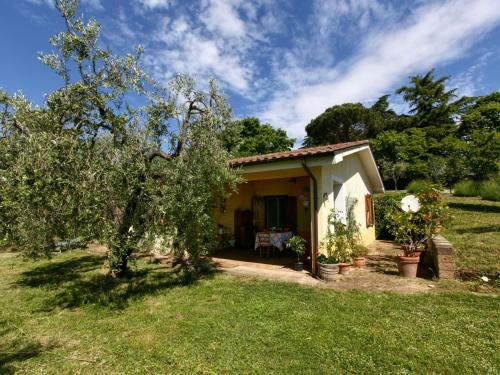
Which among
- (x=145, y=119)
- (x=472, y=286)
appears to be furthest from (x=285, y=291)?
(x=145, y=119)

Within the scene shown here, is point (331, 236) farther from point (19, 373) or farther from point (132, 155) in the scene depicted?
point (19, 373)

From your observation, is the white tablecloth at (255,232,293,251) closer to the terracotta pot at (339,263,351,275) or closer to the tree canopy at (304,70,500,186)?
the terracotta pot at (339,263,351,275)

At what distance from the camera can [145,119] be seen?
654 centimetres

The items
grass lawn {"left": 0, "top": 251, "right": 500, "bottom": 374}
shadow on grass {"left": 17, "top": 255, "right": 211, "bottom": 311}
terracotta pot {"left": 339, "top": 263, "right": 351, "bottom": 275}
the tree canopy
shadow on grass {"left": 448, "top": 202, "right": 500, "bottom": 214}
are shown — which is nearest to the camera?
grass lawn {"left": 0, "top": 251, "right": 500, "bottom": 374}

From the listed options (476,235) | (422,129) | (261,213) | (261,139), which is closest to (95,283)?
(261,213)

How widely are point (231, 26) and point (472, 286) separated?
980cm

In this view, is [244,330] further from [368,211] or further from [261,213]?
[368,211]

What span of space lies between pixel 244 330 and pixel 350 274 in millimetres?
4485

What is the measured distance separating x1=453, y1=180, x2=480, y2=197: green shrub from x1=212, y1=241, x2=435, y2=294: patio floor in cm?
1767

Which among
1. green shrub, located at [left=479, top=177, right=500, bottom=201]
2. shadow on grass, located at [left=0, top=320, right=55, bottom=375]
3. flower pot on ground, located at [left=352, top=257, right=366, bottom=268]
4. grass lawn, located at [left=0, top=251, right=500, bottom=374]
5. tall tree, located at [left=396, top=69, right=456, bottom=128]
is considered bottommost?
shadow on grass, located at [left=0, top=320, right=55, bottom=375]

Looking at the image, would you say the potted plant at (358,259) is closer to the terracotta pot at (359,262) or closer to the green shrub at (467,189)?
the terracotta pot at (359,262)

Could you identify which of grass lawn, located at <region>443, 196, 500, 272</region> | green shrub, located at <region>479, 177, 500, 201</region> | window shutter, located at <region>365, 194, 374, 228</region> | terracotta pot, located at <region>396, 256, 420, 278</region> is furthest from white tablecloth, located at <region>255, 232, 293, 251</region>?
green shrub, located at <region>479, 177, 500, 201</region>

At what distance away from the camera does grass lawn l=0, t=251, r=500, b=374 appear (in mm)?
3559

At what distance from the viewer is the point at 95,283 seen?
7.69 m
